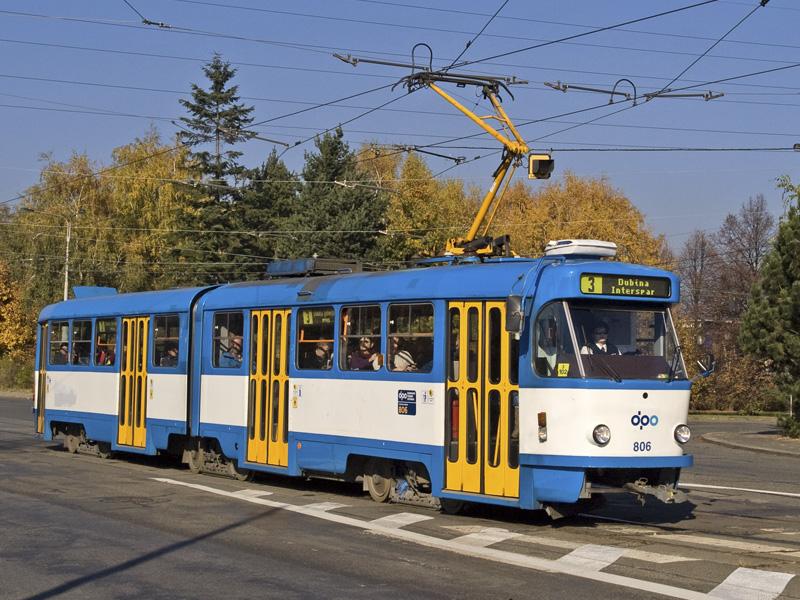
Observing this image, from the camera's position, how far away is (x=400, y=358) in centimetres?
1488

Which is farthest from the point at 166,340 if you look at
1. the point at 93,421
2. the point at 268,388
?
the point at 268,388

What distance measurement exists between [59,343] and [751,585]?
1786 centimetres

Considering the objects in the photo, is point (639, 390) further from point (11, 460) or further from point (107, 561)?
point (11, 460)

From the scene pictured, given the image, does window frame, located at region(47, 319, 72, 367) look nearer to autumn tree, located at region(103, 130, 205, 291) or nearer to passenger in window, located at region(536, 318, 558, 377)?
passenger in window, located at region(536, 318, 558, 377)

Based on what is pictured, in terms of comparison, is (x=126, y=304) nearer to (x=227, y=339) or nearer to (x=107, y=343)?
(x=107, y=343)

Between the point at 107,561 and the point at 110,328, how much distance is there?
39.6 feet

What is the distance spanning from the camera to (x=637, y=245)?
64750 millimetres

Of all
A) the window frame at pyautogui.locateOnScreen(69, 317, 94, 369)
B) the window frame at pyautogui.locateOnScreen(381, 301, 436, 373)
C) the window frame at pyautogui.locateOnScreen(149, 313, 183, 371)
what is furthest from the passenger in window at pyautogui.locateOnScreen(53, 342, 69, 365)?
the window frame at pyautogui.locateOnScreen(381, 301, 436, 373)

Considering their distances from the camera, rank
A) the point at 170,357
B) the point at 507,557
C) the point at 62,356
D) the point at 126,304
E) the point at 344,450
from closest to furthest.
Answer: the point at 507,557, the point at 344,450, the point at 170,357, the point at 126,304, the point at 62,356

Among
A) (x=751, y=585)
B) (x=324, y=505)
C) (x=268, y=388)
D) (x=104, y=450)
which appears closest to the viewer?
(x=751, y=585)

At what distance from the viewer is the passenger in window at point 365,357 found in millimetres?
15305

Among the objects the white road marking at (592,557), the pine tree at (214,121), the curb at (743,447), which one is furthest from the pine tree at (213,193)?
the white road marking at (592,557)

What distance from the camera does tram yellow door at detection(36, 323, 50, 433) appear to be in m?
24.7

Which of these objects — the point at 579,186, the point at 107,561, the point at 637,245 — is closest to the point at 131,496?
the point at 107,561
